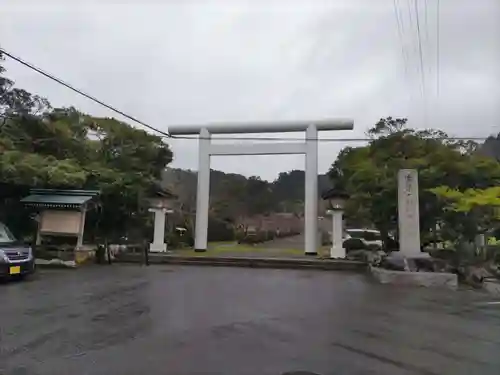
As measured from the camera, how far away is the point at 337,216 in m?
17.3

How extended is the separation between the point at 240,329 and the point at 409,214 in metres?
7.91

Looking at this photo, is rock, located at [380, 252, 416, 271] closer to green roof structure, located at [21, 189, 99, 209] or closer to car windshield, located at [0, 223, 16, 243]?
green roof structure, located at [21, 189, 99, 209]

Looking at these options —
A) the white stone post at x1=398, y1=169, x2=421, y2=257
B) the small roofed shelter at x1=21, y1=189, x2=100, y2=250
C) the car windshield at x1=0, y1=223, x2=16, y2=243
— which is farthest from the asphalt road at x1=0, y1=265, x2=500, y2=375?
the small roofed shelter at x1=21, y1=189, x2=100, y2=250

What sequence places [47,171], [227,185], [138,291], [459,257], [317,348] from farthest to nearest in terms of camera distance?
[227,185] → [47,171] → [459,257] → [138,291] → [317,348]

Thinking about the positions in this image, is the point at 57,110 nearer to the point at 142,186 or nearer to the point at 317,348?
the point at 142,186

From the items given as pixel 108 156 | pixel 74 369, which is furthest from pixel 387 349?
pixel 108 156

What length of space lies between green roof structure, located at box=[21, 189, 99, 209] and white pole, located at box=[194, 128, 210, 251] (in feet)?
18.2

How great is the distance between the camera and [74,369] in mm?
3965

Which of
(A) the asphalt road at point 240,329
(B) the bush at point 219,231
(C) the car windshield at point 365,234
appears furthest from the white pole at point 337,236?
(B) the bush at point 219,231

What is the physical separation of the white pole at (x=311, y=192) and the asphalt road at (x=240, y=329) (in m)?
8.21

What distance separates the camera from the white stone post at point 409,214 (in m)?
12.0

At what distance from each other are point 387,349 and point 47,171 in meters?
12.2

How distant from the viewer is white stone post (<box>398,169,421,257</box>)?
12.0 m

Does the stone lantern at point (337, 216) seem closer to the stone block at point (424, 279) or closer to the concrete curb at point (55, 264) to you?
the stone block at point (424, 279)
